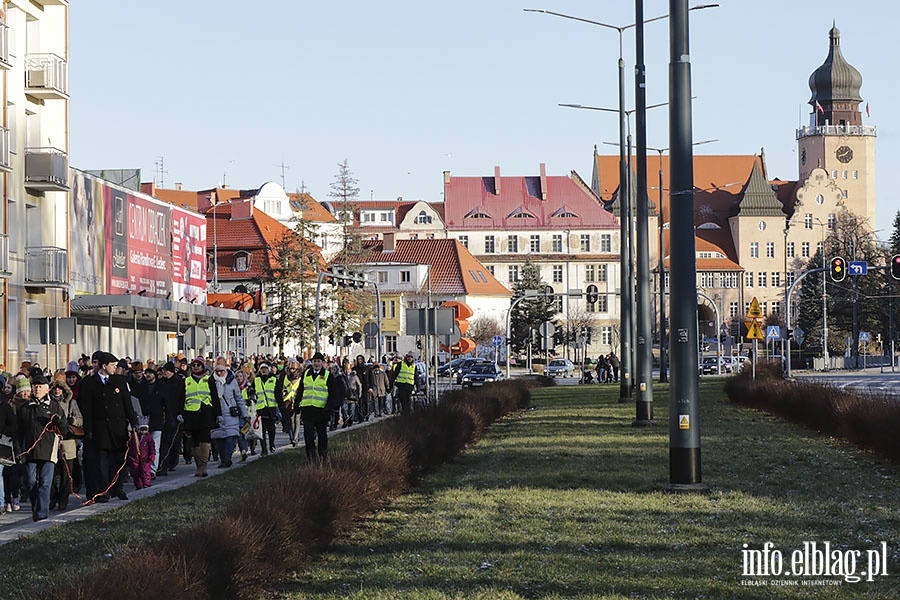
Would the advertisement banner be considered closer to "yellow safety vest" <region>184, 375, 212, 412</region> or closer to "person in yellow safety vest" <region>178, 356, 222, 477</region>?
"person in yellow safety vest" <region>178, 356, 222, 477</region>

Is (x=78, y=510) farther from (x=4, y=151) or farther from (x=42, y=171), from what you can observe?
(x=42, y=171)

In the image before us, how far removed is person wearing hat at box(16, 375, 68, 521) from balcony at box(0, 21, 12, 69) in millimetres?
26273

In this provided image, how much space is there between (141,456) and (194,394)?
229 centimetres

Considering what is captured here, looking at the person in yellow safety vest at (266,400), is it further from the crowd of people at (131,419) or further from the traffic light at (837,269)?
the traffic light at (837,269)

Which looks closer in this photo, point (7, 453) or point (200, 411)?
point (7, 453)

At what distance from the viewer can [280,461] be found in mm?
26078

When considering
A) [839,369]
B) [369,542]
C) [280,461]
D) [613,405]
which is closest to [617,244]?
[839,369]

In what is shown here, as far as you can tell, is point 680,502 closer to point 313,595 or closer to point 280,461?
point 313,595

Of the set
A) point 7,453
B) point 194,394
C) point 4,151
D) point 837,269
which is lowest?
point 7,453

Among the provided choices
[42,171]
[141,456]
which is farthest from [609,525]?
[42,171]

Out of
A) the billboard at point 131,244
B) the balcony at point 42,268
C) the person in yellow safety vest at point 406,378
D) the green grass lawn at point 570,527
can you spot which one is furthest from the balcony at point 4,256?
the green grass lawn at point 570,527

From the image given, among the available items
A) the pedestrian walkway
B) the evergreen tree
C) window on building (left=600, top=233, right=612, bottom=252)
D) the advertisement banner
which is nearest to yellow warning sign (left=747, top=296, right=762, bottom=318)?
the pedestrian walkway

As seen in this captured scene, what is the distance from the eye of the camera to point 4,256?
4241 centimetres

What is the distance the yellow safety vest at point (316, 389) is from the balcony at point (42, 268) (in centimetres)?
2403
